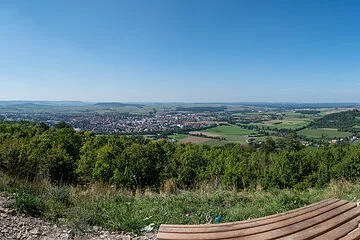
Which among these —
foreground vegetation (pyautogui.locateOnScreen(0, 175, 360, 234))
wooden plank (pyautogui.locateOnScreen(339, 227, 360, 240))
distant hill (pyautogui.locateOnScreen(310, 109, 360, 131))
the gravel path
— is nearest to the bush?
foreground vegetation (pyautogui.locateOnScreen(0, 175, 360, 234))

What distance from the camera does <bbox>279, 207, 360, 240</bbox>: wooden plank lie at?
7.21ft

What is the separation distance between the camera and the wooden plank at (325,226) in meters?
2.20

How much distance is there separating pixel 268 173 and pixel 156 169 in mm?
9450

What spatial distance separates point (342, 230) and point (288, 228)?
1.85 ft

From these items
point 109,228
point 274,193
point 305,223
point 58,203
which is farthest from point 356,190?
point 58,203

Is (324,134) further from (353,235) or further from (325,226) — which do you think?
(353,235)

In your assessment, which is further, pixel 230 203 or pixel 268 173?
pixel 268 173

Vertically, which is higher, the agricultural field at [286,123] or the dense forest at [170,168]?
the dense forest at [170,168]

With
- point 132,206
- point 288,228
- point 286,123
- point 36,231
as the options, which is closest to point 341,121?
point 286,123

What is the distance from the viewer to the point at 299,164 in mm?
20141


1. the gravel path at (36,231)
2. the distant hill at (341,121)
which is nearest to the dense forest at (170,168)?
the gravel path at (36,231)

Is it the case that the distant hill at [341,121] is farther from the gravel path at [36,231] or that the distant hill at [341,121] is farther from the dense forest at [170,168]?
the gravel path at [36,231]

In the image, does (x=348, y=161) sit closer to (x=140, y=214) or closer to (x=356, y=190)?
(x=356, y=190)

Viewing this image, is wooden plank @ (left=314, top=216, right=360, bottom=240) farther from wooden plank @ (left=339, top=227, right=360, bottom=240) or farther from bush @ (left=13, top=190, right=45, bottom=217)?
bush @ (left=13, top=190, right=45, bottom=217)
